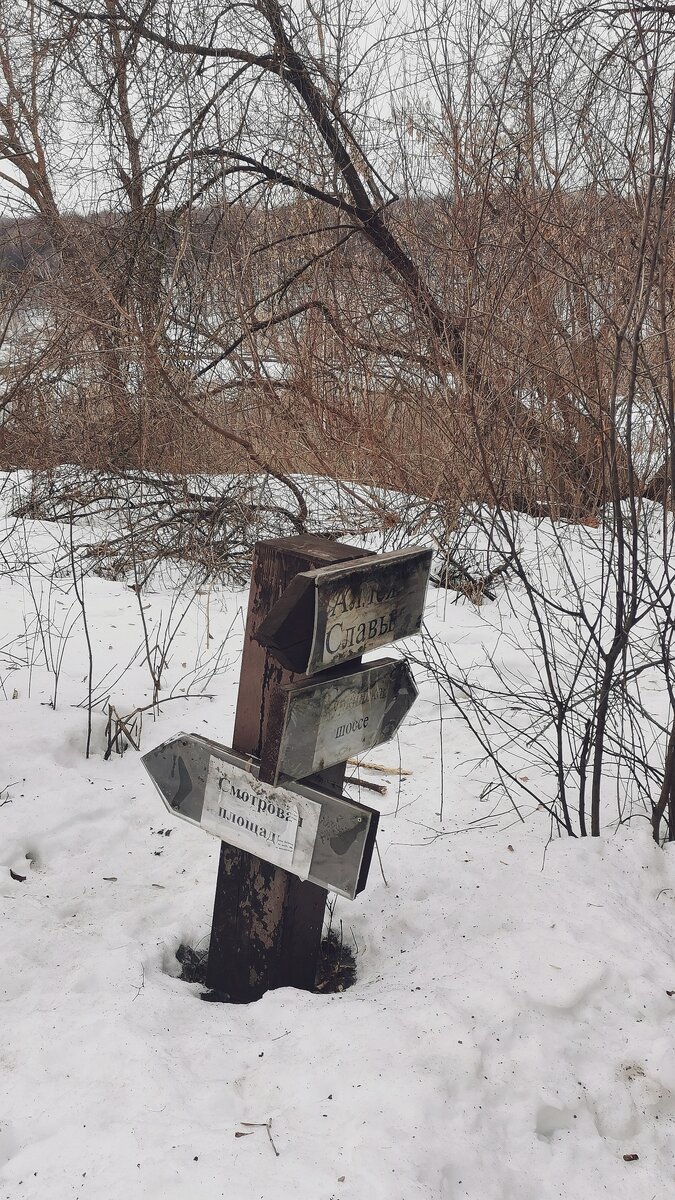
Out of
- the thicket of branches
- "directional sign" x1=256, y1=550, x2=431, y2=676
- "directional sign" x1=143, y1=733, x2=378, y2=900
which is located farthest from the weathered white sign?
the thicket of branches

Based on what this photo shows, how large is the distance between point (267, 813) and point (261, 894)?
246mm

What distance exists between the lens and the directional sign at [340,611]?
4.99 feet

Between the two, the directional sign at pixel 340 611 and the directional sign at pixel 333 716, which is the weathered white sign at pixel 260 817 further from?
the directional sign at pixel 340 611

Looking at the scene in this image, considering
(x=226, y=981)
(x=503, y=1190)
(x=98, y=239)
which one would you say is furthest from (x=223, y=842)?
(x=98, y=239)

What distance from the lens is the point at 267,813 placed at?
1.75 m

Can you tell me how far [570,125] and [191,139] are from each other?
2.34 m

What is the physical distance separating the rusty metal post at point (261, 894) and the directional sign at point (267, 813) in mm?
72

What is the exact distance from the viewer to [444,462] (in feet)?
16.8

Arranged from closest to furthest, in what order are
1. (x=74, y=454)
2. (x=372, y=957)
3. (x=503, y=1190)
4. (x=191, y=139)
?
1. (x=503, y=1190)
2. (x=372, y=957)
3. (x=191, y=139)
4. (x=74, y=454)

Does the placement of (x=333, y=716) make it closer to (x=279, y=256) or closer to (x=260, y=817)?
(x=260, y=817)

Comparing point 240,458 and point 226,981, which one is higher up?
point 240,458

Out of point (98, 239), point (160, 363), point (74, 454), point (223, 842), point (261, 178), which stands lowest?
point (223, 842)

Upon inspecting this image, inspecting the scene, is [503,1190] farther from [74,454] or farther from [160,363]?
[74,454]

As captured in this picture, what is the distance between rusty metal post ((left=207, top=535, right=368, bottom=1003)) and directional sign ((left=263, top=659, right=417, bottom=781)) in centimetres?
10
